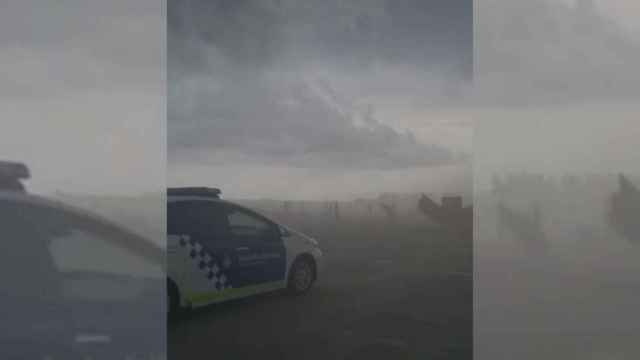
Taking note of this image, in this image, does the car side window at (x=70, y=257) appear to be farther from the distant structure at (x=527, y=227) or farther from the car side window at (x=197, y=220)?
the distant structure at (x=527, y=227)

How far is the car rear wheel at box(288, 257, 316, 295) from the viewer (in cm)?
423

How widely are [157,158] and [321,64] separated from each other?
→ 2.02 ft

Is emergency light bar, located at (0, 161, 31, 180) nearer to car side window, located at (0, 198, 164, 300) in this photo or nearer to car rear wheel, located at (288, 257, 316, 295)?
car side window, located at (0, 198, 164, 300)

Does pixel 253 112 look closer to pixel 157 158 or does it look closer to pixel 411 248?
pixel 157 158

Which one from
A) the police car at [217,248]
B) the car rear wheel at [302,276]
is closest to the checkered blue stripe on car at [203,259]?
the police car at [217,248]

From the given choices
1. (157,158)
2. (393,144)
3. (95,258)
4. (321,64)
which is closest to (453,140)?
(393,144)

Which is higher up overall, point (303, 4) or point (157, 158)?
point (303, 4)

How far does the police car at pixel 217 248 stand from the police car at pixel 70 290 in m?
0.09

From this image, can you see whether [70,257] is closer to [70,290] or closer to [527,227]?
[70,290]

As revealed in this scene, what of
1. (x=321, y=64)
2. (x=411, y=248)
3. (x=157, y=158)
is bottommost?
(x=411, y=248)

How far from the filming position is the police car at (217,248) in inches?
165

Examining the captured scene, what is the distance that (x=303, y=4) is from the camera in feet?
13.8

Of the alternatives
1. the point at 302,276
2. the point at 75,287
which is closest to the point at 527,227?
the point at 302,276

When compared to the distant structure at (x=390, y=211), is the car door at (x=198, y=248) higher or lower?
lower
